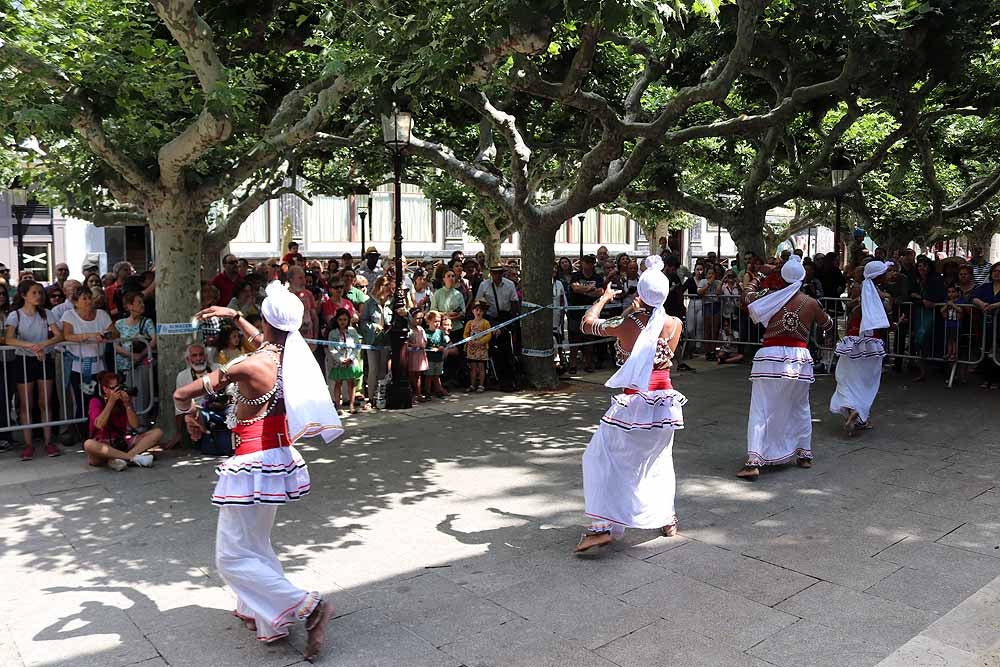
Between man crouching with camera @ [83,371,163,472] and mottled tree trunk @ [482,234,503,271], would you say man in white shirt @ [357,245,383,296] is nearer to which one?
man crouching with camera @ [83,371,163,472]

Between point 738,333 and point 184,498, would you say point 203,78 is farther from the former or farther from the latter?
point 738,333

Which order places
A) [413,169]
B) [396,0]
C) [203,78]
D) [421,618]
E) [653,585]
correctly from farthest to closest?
1. [413,169]
2. [396,0]
3. [203,78]
4. [653,585]
5. [421,618]

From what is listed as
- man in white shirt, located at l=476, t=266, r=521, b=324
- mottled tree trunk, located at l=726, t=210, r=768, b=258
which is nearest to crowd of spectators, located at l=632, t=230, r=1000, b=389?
mottled tree trunk, located at l=726, t=210, r=768, b=258

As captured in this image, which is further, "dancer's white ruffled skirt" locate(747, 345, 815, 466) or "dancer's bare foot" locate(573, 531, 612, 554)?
"dancer's white ruffled skirt" locate(747, 345, 815, 466)

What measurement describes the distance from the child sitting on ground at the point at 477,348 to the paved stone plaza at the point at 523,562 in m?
3.15

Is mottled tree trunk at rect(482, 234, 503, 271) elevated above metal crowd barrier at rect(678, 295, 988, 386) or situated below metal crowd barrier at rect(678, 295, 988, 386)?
above

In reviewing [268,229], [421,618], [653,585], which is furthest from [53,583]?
[268,229]

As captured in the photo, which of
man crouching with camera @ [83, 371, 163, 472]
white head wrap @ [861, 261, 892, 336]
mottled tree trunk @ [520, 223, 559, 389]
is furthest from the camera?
mottled tree trunk @ [520, 223, 559, 389]

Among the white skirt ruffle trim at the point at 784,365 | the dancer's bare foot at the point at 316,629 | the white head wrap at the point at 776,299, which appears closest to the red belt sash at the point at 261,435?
the dancer's bare foot at the point at 316,629

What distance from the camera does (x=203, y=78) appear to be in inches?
320

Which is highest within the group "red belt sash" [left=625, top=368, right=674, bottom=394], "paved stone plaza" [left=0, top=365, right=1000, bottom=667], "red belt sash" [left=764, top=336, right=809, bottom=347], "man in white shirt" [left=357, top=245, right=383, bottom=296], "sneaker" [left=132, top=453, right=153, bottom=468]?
"man in white shirt" [left=357, top=245, right=383, bottom=296]

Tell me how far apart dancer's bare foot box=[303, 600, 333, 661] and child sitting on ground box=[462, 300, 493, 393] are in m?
8.06

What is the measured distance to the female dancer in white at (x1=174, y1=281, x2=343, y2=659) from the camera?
15.4 feet

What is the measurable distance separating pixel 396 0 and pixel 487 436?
4871 mm
